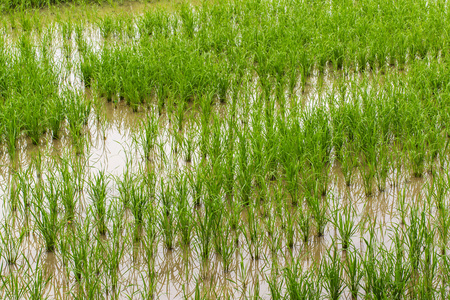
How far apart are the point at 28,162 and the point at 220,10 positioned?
3560mm

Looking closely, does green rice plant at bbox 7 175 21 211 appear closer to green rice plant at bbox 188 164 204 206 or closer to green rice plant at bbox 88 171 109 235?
green rice plant at bbox 88 171 109 235

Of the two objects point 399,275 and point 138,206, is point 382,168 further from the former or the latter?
point 138,206

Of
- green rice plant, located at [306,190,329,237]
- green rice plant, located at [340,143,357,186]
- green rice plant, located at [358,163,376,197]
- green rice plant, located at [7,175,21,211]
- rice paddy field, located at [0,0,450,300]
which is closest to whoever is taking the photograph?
rice paddy field, located at [0,0,450,300]

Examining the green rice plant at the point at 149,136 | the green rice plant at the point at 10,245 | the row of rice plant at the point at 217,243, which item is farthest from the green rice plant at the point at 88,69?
the green rice plant at the point at 10,245

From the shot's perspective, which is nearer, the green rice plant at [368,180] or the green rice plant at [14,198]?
the green rice plant at [14,198]

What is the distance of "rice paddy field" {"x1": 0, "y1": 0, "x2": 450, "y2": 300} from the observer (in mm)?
2332

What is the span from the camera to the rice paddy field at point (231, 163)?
2332mm

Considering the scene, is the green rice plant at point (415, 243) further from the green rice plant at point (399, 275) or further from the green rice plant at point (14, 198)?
the green rice plant at point (14, 198)

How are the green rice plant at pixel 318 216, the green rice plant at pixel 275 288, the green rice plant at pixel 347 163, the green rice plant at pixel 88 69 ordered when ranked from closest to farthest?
the green rice plant at pixel 275 288, the green rice plant at pixel 318 216, the green rice plant at pixel 347 163, the green rice plant at pixel 88 69

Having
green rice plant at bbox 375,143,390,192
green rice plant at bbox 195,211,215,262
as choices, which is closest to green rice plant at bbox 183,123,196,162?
green rice plant at bbox 195,211,215,262

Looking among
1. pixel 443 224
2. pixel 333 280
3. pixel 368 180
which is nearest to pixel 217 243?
pixel 333 280

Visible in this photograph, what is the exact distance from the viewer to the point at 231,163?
2.99 m

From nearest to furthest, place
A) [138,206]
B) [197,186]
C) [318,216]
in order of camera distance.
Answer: [318,216] < [138,206] < [197,186]

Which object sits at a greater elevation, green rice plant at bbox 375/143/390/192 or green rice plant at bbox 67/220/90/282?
green rice plant at bbox 375/143/390/192
